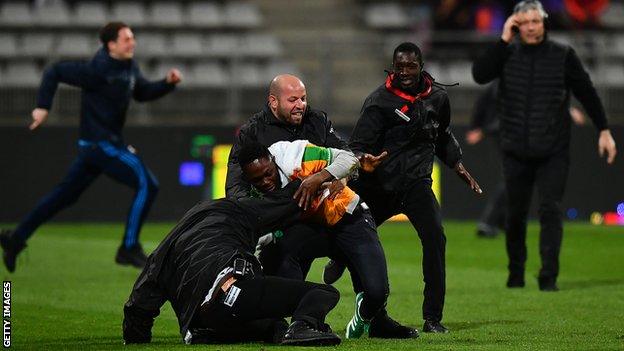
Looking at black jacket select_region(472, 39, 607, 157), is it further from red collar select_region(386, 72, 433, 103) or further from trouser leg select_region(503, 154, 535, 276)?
red collar select_region(386, 72, 433, 103)

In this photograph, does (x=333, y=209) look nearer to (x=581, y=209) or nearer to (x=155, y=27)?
(x=581, y=209)

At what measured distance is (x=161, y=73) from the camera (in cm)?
2189

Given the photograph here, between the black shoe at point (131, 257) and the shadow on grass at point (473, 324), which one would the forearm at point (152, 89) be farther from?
the shadow on grass at point (473, 324)

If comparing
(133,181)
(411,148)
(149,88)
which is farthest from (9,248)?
(411,148)

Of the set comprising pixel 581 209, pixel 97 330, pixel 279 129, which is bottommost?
pixel 581 209

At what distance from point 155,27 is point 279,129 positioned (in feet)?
50.9

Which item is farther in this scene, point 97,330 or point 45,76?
point 45,76

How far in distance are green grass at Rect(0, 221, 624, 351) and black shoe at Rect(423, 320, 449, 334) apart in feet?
0.32

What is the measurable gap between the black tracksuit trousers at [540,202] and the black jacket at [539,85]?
13 centimetres

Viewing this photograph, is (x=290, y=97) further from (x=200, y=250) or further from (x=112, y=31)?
(x=112, y=31)

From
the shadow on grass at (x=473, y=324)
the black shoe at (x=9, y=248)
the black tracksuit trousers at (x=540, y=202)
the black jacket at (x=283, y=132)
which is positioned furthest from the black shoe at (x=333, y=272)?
the black shoe at (x=9, y=248)

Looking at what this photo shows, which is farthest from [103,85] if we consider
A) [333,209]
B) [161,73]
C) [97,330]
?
[161,73]

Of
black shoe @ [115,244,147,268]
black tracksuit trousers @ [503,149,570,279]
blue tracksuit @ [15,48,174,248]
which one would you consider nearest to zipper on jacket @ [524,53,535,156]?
black tracksuit trousers @ [503,149,570,279]

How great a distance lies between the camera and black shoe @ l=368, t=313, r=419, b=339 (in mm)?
8562
